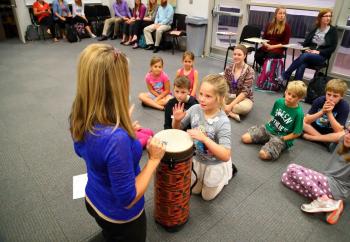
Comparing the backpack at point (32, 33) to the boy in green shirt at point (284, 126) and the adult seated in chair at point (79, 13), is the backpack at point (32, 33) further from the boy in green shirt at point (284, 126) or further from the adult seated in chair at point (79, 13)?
the boy in green shirt at point (284, 126)

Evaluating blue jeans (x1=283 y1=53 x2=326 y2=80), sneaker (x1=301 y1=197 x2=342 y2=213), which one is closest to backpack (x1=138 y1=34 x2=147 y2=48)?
blue jeans (x1=283 y1=53 x2=326 y2=80)

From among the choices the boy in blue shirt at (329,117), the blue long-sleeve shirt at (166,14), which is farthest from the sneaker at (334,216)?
the blue long-sleeve shirt at (166,14)

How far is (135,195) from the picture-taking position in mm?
872

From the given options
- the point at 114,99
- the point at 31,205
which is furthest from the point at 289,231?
the point at 31,205

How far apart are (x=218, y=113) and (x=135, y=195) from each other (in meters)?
0.90

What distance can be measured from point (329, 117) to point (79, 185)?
7.47 ft

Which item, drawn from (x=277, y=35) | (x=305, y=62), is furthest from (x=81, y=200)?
(x=277, y=35)

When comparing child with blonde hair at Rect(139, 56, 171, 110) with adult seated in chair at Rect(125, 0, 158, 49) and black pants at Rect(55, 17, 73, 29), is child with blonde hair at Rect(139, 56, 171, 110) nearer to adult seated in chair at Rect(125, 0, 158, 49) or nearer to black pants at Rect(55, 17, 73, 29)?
adult seated in chair at Rect(125, 0, 158, 49)

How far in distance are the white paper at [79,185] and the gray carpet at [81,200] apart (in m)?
0.04

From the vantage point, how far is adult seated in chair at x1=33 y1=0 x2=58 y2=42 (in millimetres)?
6195

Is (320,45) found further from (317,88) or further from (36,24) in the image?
(36,24)

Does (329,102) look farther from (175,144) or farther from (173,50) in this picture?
(173,50)

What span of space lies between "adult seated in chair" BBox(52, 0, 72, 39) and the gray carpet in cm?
387

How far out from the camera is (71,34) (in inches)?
256
